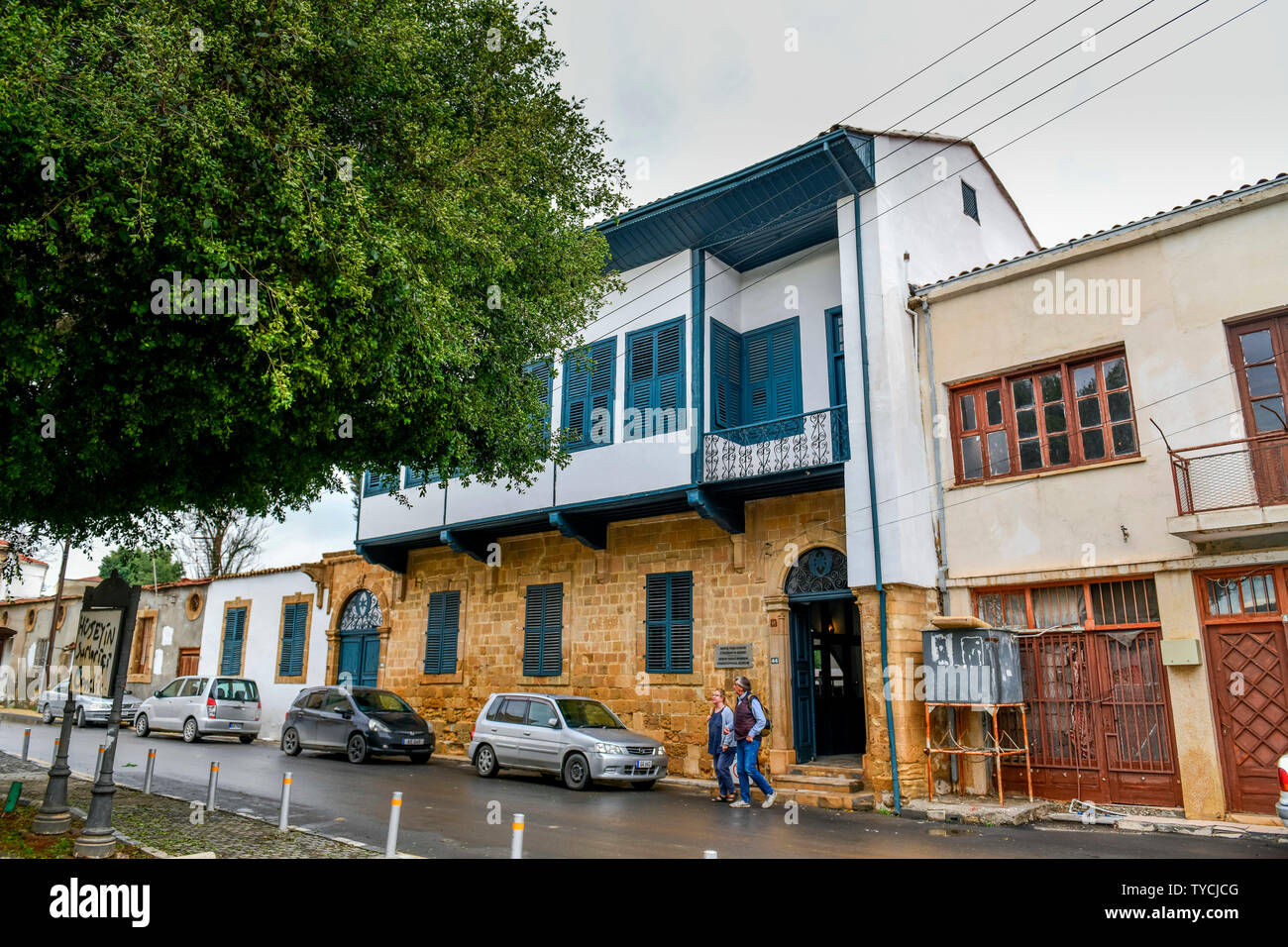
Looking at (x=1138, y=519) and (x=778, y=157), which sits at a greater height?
A: (x=778, y=157)

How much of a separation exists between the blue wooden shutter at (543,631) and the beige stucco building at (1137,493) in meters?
8.22

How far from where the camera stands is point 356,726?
1741 cm

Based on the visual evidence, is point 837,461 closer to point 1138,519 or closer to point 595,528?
point 1138,519

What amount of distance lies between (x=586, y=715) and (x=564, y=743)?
80 cm

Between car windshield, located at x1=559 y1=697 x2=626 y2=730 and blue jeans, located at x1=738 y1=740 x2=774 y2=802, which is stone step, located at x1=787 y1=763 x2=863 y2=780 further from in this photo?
car windshield, located at x1=559 y1=697 x2=626 y2=730

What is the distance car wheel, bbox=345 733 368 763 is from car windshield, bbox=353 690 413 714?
53cm

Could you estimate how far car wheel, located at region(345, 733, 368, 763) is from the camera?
1725 cm

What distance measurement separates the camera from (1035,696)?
1245 centimetres

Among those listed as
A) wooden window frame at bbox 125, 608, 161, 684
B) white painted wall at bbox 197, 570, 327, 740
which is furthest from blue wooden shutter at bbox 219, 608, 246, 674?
wooden window frame at bbox 125, 608, 161, 684

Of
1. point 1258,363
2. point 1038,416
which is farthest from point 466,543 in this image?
point 1258,363

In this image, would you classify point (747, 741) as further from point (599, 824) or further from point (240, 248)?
point (240, 248)
